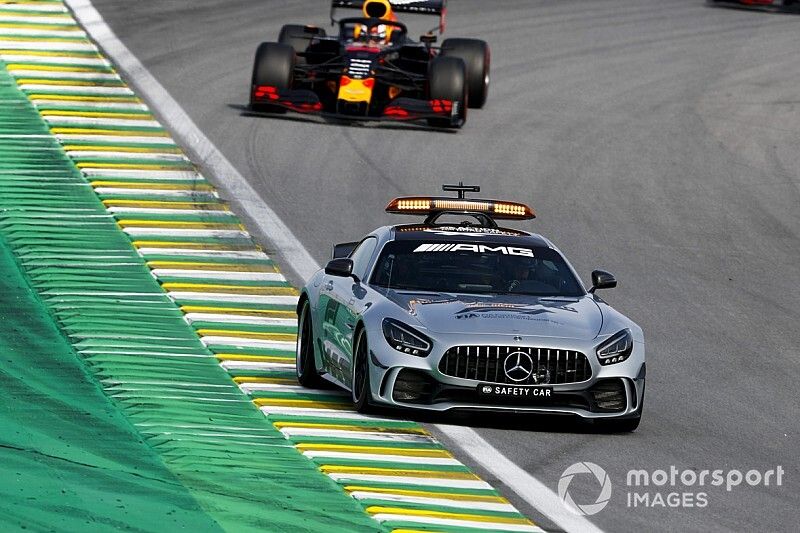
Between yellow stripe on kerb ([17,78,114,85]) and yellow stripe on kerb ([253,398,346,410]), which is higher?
yellow stripe on kerb ([253,398,346,410])

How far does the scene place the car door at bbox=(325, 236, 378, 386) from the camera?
1146cm

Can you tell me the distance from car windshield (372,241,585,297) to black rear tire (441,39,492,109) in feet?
43.3

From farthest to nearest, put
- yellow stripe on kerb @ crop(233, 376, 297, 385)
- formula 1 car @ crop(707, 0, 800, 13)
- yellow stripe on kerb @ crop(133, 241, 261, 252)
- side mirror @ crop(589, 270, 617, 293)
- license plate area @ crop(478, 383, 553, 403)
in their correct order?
1. formula 1 car @ crop(707, 0, 800, 13)
2. yellow stripe on kerb @ crop(133, 241, 261, 252)
3. yellow stripe on kerb @ crop(233, 376, 297, 385)
4. side mirror @ crop(589, 270, 617, 293)
5. license plate area @ crop(478, 383, 553, 403)

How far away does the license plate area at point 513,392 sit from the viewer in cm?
1064

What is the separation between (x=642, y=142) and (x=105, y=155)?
26.3ft

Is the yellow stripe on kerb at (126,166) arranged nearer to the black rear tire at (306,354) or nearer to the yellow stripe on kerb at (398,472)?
the black rear tire at (306,354)

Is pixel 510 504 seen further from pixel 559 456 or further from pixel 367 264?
pixel 367 264

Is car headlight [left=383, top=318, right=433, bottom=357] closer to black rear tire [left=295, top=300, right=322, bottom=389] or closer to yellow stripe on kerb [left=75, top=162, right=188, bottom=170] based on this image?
black rear tire [left=295, top=300, right=322, bottom=389]

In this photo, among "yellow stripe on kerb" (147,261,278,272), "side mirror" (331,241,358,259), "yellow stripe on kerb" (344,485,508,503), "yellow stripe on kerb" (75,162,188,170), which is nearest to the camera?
"yellow stripe on kerb" (344,485,508,503)

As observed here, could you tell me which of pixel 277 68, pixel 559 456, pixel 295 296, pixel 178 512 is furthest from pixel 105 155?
pixel 178 512

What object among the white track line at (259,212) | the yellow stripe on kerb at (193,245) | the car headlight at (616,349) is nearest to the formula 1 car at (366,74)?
the white track line at (259,212)

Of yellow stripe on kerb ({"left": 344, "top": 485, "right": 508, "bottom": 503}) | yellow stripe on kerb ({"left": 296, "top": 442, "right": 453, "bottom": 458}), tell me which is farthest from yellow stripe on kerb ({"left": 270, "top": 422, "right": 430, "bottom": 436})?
yellow stripe on kerb ({"left": 344, "top": 485, "right": 508, "bottom": 503})

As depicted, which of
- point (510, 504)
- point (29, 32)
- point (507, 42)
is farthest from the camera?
point (507, 42)

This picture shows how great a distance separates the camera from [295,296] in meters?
15.4
